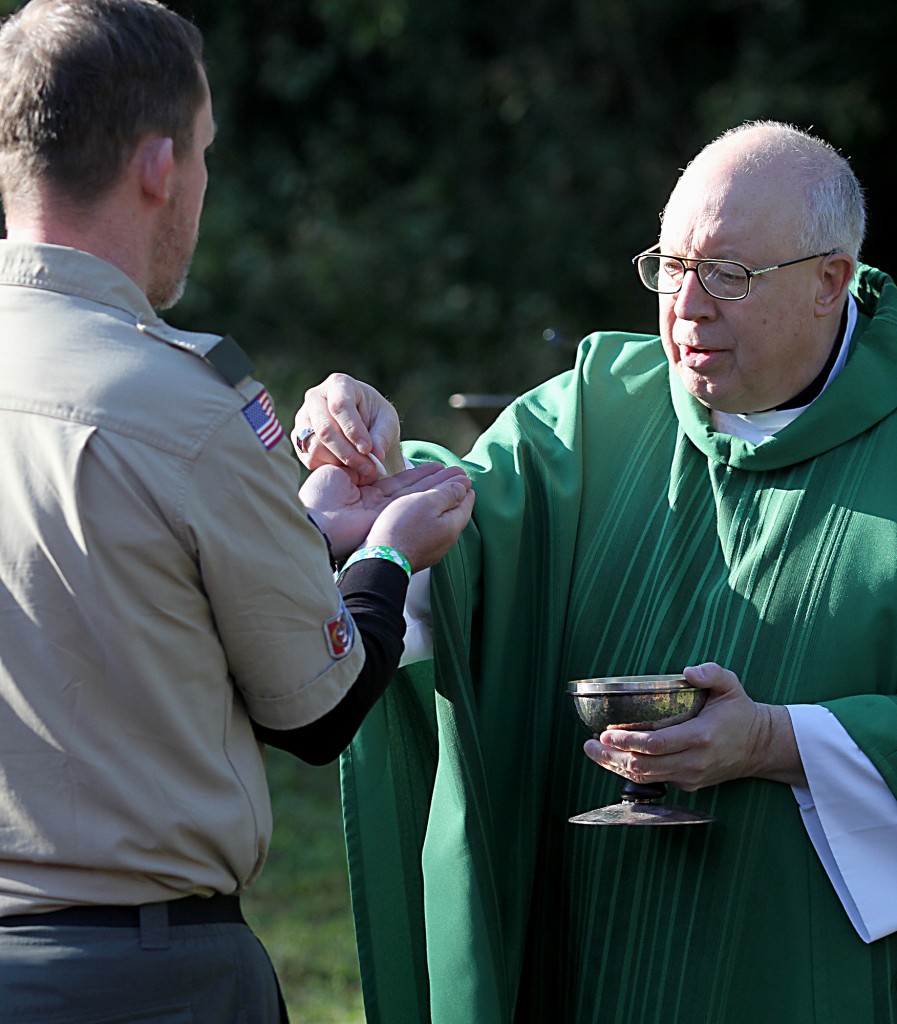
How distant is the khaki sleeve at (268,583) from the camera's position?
6.43 feet

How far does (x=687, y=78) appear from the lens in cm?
1103

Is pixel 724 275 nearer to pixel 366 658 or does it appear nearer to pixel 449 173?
pixel 366 658

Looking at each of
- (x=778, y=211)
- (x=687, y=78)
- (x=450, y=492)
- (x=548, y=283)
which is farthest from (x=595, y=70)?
(x=450, y=492)

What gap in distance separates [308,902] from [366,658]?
211 inches

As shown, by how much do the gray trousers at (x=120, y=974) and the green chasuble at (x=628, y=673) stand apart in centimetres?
100

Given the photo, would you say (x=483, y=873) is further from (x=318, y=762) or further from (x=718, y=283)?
(x=718, y=283)

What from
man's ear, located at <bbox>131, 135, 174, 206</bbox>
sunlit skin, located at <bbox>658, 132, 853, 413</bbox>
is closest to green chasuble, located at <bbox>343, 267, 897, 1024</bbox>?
sunlit skin, located at <bbox>658, 132, 853, 413</bbox>

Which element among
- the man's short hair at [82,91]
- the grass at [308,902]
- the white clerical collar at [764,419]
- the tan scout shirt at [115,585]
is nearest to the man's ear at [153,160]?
the man's short hair at [82,91]

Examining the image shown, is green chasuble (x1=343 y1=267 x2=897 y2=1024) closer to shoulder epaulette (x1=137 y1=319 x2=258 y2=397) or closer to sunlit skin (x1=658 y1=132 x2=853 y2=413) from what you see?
sunlit skin (x1=658 y1=132 x2=853 y2=413)

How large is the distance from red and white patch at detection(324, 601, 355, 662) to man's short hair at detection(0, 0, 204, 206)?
652mm

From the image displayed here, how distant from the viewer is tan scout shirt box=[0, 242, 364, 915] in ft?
6.30

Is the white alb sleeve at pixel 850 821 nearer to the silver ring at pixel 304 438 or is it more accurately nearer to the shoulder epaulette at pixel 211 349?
the silver ring at pixel 304 438

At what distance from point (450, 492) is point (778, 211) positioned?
1.01 meters

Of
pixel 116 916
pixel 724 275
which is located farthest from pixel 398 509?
pixel 724 275
